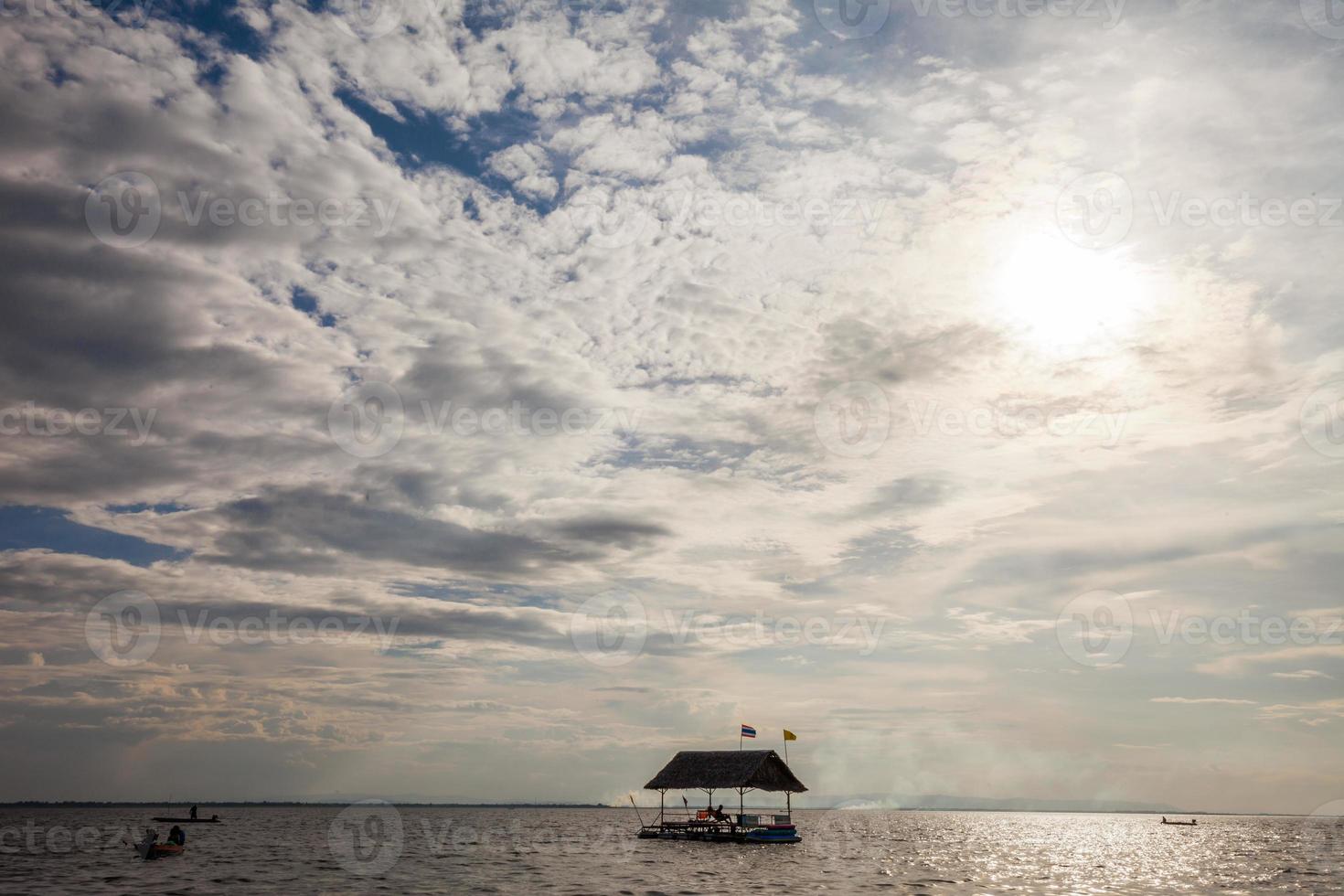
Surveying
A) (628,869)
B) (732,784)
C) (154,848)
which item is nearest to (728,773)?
(732,784)

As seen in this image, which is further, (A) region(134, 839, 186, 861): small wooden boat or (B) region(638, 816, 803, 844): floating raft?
(B) region(638, 816, 803, 844): floating raft

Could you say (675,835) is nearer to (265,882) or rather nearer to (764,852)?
(764,852)

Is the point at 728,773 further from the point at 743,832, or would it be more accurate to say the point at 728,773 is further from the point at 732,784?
the point at 743,832

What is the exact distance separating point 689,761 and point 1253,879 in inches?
1525

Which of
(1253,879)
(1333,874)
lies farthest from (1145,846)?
(1253,879)

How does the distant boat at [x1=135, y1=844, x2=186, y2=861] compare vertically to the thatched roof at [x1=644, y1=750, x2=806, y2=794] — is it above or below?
below

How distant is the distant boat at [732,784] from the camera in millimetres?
69062

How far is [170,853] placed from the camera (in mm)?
70125

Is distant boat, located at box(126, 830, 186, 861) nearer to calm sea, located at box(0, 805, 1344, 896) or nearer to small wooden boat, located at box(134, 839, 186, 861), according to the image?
small wooden boat, located at box(134, 839, 186, 861)

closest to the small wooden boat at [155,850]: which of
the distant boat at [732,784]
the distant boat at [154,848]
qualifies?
the distant boat at [154,848]

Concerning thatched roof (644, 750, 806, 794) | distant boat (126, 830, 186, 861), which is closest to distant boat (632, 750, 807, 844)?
thatched roof (644, 750, 806, 794)

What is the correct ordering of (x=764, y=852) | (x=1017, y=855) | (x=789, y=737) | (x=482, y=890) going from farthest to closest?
1. (x=1017, y=855)
2. (x=789, y=737)
3. (x=764, y=852)
4. (x=482, y=890)

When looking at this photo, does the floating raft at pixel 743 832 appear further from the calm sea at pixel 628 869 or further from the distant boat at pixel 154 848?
the distant boat at pixel 154 848

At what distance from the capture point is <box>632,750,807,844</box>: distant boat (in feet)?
227
